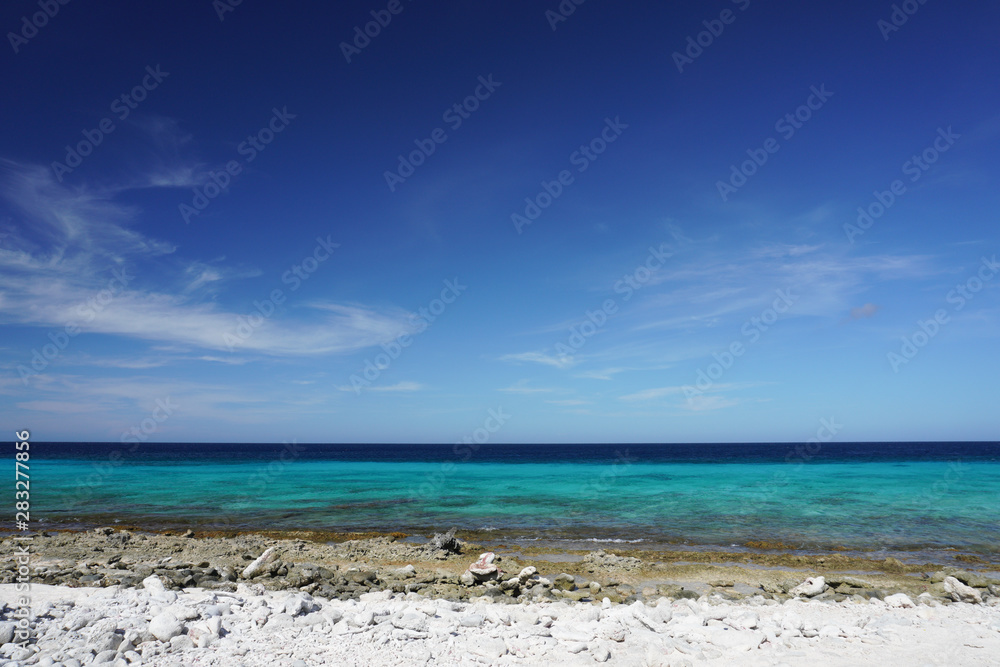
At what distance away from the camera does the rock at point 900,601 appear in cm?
884

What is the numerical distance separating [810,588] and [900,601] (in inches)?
53.6

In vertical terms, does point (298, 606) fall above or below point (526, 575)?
above

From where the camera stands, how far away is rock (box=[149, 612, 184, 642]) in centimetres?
613

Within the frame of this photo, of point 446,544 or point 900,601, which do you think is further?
point 446,544

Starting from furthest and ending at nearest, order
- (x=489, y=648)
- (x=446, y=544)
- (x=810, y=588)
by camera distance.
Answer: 1. (x=446, y=544)
2. (x=810, y=588)
3. (x=489, y=648)

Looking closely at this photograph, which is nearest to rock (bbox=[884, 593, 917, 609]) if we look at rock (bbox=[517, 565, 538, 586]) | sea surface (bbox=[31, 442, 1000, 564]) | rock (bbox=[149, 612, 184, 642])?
sea surface (bbox=[31, 442, 1000, 564])

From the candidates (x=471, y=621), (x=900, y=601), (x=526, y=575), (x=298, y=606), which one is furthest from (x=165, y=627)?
(x=900, y=601)

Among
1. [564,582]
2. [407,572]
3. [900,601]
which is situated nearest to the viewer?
[900,601]

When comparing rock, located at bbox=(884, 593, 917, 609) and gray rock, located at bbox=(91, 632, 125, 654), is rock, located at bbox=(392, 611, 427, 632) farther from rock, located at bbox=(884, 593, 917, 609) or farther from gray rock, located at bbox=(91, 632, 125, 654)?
rock, located at bbox=(884, 593, 917, 609)

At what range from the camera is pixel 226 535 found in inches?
639

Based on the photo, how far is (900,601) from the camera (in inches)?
352

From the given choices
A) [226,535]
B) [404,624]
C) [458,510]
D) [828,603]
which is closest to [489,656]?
[404,624]

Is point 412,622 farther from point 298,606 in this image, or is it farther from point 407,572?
point 407,572

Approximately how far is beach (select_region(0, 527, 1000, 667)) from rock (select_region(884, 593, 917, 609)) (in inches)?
1.2
